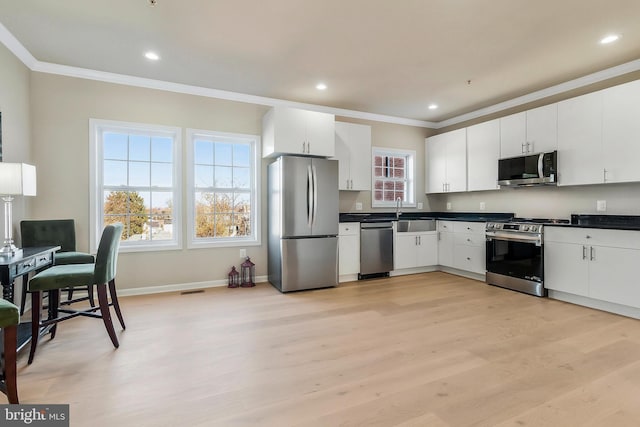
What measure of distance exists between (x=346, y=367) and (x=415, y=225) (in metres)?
3.34


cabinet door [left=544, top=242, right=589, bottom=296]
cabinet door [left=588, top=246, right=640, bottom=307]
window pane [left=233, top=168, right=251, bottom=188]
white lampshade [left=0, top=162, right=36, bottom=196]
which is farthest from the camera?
window pane [left=233, top=168, right=251, bottom=188]

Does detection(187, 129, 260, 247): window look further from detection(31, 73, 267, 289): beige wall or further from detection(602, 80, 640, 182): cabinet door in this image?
detection(602, 80, 640, 182): cabinet door

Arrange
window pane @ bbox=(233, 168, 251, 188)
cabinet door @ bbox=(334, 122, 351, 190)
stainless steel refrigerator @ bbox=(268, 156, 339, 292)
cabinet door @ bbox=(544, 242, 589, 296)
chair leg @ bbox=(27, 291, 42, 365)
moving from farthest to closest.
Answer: cabinet door @ bbox=(334, 122, 351, 190)
window pane @ bbox=(233, 168, 251, 188)
stainless steel refrigerator @ bbox=(268, 156, 339, 292)
cabinet door @ bbox=(544, 242, 589, 296)
chair leg @ bbox=(27, 291, 42, 365)

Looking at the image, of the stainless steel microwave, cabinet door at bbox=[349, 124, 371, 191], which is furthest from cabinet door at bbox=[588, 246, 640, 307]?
cabinet door at bbox=[349, 124, 371, 191]

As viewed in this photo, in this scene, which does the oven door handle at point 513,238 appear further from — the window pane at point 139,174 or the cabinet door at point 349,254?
the window pane at point 139,174

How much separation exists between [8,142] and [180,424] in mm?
3139

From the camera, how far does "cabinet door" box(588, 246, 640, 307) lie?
298 centimetres

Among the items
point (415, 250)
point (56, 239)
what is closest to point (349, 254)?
point (415, 250)

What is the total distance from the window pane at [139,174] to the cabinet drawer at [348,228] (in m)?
2.62

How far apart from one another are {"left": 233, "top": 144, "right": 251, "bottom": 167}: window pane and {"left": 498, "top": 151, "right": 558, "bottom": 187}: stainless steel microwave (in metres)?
3.59

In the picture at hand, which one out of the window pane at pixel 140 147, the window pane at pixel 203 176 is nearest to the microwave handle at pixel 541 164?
the window pane at pixel 203 176

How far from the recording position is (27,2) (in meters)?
2.38

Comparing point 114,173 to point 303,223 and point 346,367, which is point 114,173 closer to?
point 303,223

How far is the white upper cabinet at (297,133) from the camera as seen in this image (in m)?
4.11
